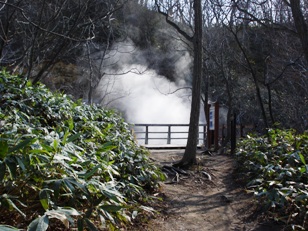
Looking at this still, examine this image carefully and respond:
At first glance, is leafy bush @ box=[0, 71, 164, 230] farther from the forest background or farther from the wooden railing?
the wooden railing

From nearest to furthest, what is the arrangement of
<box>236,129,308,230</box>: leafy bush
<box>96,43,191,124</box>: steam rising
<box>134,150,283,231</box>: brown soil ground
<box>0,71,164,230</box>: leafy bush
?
1. <box>0,71,164,230</box>: leafy bush
2. <box>236,129,308,230</box>: leafy bush
3. <box>134,150,283,231</box>: brown soil ground
4. <box>96,43,191,124</box>: steam rising

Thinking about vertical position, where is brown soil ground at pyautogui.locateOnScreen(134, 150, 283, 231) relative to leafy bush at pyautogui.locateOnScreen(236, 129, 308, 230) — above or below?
below

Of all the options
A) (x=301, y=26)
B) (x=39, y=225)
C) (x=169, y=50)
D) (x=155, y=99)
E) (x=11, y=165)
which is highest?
(x=169, y=50)

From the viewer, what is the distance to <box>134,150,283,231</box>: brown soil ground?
157 inches

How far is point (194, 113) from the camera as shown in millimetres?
8359

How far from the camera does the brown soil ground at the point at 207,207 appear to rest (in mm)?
3984

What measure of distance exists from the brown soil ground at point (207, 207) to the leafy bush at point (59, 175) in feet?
1.43

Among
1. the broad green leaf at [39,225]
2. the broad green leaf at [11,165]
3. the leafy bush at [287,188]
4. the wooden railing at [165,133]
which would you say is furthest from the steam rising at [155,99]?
the broad green leaf at [39,225]

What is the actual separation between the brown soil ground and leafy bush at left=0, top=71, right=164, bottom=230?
435 mm

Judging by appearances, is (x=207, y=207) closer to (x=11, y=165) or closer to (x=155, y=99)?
(x=11, y=165)

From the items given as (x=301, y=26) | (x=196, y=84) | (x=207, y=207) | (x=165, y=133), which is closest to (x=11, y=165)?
(x=207, y=207)

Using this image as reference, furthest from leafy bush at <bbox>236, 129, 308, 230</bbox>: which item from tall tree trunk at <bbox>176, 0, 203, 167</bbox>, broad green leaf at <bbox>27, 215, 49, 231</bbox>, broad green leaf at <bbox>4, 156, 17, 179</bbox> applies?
tall tree trunk at <bbox>176, 0, 203, 167</bbox>

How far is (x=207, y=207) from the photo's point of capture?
4.98 m

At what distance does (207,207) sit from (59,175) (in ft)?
9.94
